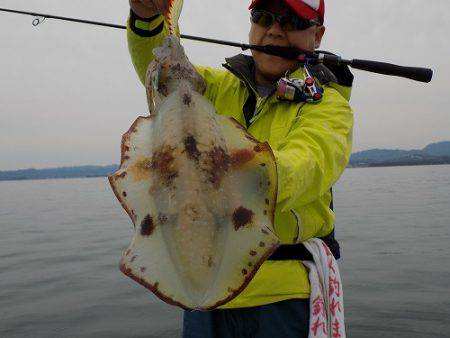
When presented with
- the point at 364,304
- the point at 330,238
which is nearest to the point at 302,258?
the point at 330,238

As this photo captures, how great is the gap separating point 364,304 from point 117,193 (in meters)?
9.49

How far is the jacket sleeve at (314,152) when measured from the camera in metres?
2.33

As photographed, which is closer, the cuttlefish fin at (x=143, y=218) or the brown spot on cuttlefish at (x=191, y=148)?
the cuttlefish fin at (x=143, y=218)

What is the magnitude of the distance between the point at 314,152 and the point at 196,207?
2.75ft

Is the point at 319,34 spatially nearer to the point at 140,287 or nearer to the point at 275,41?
the point at 275,41

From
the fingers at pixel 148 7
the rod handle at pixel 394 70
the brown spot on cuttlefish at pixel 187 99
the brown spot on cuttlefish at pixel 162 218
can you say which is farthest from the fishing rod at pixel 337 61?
the brown spot on cuttlefish at pixel 162 218

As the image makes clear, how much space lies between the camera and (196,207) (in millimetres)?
2111

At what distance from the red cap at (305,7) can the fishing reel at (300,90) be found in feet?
1.85

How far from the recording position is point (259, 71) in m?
3.98

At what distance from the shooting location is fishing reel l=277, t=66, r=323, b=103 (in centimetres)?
328

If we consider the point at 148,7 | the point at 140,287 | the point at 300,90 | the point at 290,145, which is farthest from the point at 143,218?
the point at 140,287

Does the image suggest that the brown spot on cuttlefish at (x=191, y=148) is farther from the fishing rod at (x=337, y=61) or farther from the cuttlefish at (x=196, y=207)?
the fishing rod at (x=337, y=61)

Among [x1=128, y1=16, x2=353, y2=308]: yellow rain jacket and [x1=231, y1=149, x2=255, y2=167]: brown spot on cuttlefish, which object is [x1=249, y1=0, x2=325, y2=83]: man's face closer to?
[x1=128, y1=16, x2=353, y2=308]: yellow rain jacket

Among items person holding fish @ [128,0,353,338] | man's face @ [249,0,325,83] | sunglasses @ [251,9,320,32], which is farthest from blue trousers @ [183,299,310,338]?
sunglasses @ [251,9,320,32]
